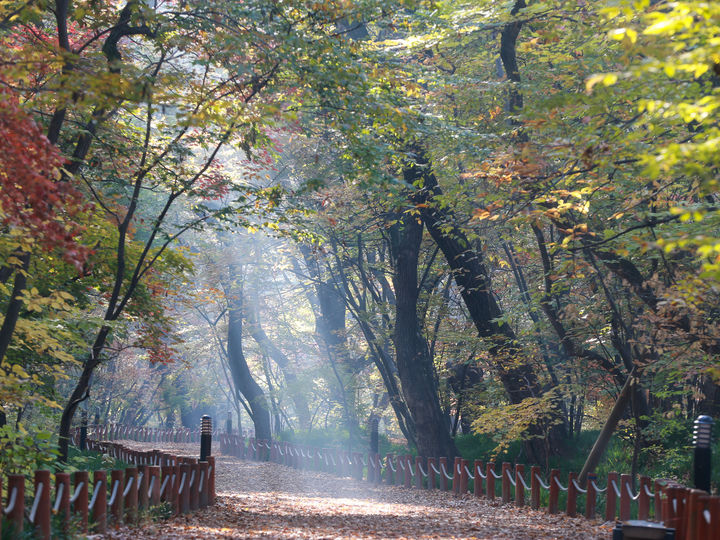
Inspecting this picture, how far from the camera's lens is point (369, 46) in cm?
1338

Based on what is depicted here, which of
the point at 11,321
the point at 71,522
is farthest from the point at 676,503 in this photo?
the point at 11,321

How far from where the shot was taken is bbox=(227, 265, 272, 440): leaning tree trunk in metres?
27.6

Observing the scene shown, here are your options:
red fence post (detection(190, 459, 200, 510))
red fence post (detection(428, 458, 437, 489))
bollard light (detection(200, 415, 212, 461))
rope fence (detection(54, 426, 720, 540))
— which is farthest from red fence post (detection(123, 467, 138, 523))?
red fence post (detection(428, 458, 437, 489))

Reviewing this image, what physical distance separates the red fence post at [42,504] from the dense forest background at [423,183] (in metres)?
0.74

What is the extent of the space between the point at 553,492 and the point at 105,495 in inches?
256

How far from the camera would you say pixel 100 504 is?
6.99m

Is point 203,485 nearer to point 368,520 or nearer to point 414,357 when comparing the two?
point 368,520

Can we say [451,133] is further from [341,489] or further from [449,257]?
[341,489]

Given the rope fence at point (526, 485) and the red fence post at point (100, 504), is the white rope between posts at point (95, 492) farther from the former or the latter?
the rope fence at point (526, 485)

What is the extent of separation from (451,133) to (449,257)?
12.1ft

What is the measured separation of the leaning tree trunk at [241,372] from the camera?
90.5ft

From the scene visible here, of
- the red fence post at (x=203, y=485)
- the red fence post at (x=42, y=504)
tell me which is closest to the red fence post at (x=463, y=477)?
the red fence post at (x=203, y=485)

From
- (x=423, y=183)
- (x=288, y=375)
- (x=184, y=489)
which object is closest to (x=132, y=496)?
(x=184, y=489)

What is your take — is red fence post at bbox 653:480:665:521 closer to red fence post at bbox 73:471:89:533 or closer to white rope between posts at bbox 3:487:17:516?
red fence post at bbox 73:471:89:533
